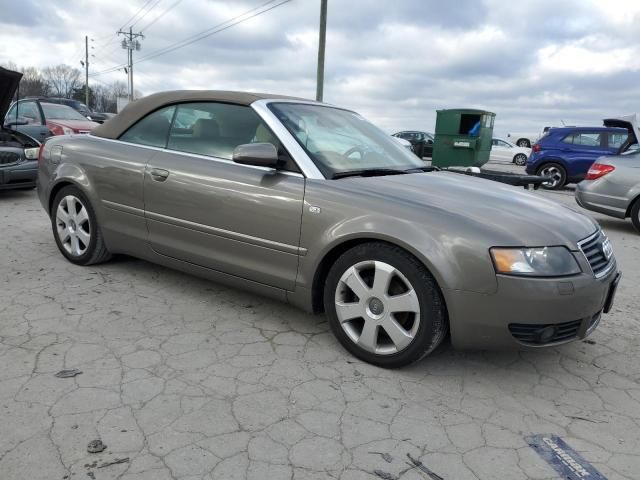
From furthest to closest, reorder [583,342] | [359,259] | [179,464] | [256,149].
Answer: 1. [583,342]
2. [256,149]
3. [359,259]
4. [179,464]

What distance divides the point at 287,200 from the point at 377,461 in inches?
60.0

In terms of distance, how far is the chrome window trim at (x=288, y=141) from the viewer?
3.09 meters

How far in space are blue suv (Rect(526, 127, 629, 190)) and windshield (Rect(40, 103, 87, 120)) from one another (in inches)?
427

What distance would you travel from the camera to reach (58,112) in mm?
11742

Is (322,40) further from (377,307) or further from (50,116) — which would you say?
(377,307)

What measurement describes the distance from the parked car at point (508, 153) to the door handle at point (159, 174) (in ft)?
72.7

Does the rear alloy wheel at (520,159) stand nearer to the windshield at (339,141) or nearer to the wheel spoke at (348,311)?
the windshield at (339,141)

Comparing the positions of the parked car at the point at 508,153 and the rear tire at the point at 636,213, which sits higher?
the parked car at the point at 508,153

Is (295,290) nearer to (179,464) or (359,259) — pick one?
(359,259)

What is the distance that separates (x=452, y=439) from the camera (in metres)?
2.27

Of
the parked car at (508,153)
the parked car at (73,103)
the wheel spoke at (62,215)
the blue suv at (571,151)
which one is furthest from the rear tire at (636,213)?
the parked car at (508,153)

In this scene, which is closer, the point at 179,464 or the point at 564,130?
the point at 179,464

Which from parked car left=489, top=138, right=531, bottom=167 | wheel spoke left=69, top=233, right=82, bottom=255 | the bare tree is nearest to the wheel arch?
wheel spoke left=69, top=233, right=82, bottom=255

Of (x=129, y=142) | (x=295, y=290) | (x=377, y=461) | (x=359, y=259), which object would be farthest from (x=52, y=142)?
(x=377, y=461)
